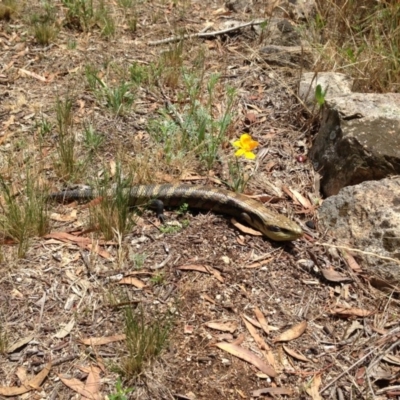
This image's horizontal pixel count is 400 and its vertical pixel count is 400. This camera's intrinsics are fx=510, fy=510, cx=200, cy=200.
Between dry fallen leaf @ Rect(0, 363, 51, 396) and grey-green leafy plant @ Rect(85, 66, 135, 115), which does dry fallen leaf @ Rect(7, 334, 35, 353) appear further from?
grey-green leafy plant @ Rect(85, 66, 135, 115)

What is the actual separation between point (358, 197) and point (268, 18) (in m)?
3.59

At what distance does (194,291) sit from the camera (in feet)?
11.4

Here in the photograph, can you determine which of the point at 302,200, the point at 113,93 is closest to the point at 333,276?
the point at 302,200

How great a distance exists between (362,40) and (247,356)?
13.7 feet

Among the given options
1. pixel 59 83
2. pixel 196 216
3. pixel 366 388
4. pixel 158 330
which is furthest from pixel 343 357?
pixel 59 83

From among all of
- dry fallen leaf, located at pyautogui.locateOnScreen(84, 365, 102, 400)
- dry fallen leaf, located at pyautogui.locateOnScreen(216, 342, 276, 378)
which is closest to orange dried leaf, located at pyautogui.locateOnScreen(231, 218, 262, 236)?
dry fallen leaf, located at pyautogui.locateOnScreen(216, 342, 276, 378)

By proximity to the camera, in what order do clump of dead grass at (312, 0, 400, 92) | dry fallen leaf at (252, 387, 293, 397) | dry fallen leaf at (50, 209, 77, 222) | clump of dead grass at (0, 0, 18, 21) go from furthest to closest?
clump of dead grass at (0, 0, 18, 21)
clump of dead grass at (312, 0, 400, 92)
dry fallen leaf at (50, 209, 77, 222)
dry fallen leaf at (252, 387, 293, 397)

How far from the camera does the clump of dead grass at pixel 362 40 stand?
5148 mm

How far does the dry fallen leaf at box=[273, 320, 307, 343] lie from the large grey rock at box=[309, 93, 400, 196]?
1408 mm

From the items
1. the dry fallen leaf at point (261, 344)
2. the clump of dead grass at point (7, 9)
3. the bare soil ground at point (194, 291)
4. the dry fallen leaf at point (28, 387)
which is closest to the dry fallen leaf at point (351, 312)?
the bare soil ground at point (194, 291)

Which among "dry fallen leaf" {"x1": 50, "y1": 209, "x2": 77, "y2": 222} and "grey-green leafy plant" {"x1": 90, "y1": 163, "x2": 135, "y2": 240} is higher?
"grey-green leafy plant" {"x1": 90, "y1": 163, "x2": 135, "y2": 240}

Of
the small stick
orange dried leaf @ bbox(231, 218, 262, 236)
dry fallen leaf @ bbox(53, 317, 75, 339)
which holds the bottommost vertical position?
dry fallen leaf @ bbox(53, 317, 75, 339)

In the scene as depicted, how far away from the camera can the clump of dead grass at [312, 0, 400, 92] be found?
515 cm

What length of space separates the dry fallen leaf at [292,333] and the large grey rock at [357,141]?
55.4 inches
